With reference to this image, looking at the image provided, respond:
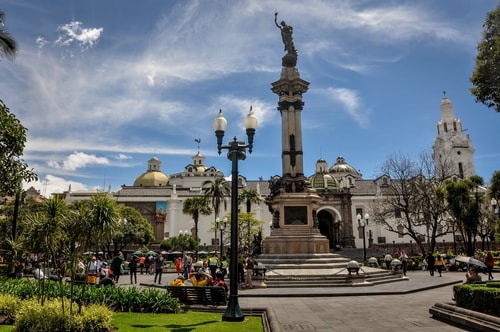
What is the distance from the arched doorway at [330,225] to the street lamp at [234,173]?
52104 mm

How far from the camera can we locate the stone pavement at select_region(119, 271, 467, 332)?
8.76m

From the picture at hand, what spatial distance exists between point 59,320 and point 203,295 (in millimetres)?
5005

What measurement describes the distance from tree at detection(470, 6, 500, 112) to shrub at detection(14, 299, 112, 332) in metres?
13.5

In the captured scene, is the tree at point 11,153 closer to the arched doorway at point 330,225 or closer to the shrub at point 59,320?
the shrub at point 59,320

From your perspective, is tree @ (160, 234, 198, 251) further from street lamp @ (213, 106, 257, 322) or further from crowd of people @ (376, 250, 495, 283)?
street lamp @ (213, 106, 257, 322)

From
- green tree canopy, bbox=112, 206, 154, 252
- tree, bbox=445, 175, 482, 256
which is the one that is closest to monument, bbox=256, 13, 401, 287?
tree, bbox=445, 175, 482, 256

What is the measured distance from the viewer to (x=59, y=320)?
728 cm

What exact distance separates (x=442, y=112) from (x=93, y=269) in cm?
7604

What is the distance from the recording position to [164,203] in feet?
225

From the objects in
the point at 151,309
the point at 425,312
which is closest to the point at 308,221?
the point at 425,312

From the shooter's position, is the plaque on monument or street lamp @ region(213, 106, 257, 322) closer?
street lamp @ region(213, 106, 257, 322)

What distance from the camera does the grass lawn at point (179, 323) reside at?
8.05 meters

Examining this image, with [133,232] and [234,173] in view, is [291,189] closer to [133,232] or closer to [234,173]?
[234,173]

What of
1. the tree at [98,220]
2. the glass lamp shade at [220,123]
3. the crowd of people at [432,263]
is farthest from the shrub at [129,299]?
the crowd of people at [432,263]
